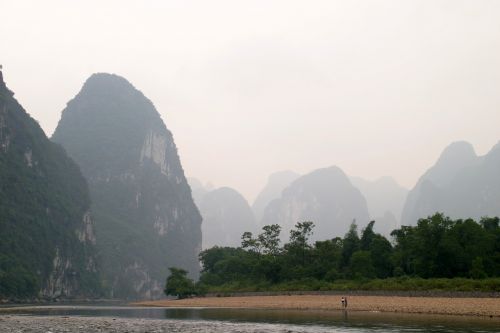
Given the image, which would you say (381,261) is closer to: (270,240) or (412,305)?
(270,240)

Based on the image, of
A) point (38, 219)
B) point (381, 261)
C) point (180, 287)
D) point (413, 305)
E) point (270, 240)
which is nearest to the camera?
point (413, 305)

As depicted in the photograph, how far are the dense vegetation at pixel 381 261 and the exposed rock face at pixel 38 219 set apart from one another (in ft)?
174

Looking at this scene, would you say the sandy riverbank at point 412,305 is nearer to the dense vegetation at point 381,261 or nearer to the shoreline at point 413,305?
the shoreline at point 413,305

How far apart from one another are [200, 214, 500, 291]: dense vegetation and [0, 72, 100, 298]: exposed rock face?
52885 mm

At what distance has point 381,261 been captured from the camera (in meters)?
75.8

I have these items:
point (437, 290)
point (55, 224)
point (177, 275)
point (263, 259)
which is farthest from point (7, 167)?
point (437, 290)

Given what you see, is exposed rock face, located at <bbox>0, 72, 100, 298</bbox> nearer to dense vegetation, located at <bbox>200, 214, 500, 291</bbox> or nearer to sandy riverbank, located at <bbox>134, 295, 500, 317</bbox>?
dense vegetation, located at <bbox>200, 214, 500, 291</bbox>

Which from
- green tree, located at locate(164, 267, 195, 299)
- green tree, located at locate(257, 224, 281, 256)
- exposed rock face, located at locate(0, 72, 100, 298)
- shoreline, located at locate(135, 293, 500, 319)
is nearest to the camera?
shoreline, located at locate(135, 293, 500, 319)

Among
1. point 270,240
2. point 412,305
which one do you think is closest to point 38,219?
point 270,240

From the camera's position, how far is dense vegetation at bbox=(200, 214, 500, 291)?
58.9m

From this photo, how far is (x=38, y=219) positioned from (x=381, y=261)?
107467 mm

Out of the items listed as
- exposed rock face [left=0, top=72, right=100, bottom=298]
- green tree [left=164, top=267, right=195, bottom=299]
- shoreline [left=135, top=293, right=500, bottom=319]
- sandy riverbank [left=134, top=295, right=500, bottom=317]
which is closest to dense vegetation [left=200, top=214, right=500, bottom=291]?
green tree [left=164, top=267, right=195, bottom=299]

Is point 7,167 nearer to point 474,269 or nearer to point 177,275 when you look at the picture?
point 177,275

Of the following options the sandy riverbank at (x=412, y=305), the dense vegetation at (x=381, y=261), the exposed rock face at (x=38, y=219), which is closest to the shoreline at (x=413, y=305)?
the sandy riverbank at (x=412, y=305)
